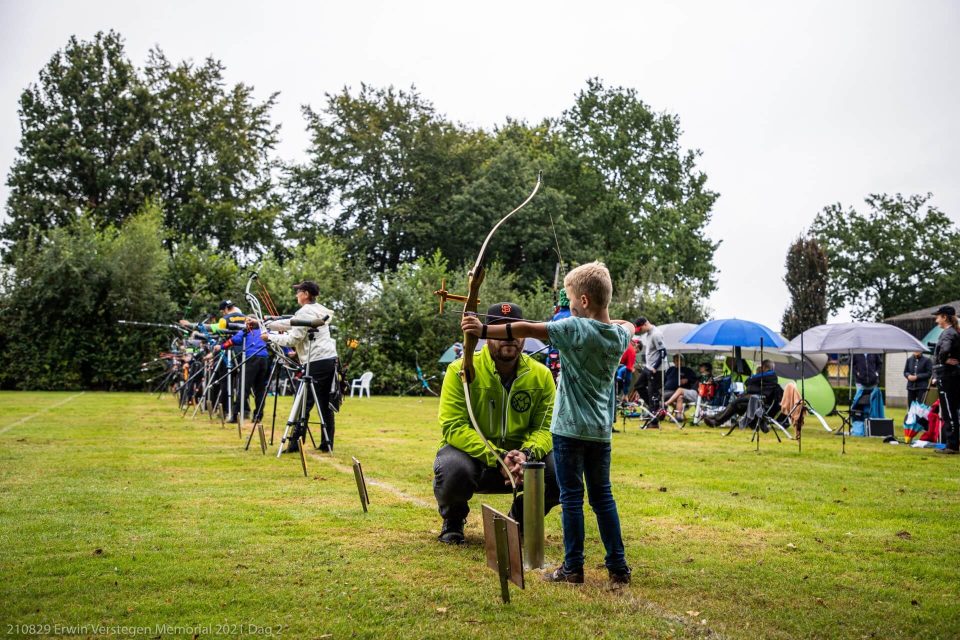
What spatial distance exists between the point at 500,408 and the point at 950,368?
357 inches

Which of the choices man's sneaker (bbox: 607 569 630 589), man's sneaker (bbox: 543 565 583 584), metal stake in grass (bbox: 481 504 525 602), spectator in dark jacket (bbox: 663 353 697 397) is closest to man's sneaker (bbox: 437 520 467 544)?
man's sneaker (bbox: 543 565 583 584)

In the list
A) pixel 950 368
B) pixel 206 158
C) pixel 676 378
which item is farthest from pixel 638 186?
pixel 950 368

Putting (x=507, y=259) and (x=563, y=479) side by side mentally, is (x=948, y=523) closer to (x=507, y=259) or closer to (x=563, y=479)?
(x=563, y=479)

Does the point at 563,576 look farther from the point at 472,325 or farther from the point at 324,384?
the point at 324,384

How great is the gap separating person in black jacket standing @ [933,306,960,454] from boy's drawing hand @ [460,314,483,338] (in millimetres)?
10075

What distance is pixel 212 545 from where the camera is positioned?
18.0 ft

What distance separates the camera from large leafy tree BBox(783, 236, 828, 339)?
55406 mm

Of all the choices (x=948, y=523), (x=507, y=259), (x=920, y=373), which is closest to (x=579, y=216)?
(x=507, y=259)

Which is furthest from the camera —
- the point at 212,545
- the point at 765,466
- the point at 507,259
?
the point at 507,259

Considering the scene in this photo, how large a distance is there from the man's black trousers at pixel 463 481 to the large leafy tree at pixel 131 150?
116 ft

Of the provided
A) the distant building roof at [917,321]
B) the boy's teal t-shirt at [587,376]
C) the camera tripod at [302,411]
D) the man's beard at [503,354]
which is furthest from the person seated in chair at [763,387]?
the distant building roof at [917,321]

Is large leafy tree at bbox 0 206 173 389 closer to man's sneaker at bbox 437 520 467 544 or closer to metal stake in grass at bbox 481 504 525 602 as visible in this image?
man's sneaker at bbox 437 520 467 544

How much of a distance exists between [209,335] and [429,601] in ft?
40.3

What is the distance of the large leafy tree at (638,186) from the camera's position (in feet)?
154
